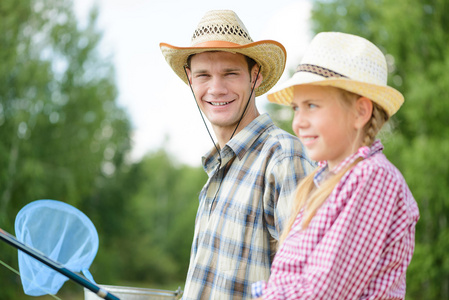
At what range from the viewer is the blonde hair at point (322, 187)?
1.56 meters

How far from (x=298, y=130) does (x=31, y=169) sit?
13287mm

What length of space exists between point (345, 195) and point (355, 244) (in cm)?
13

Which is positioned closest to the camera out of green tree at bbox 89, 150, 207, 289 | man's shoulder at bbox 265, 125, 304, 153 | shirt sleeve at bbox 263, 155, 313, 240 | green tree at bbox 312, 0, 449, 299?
shirt sleeve at bbox 263, 155, 313, 240

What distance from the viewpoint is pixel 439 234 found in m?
14.0

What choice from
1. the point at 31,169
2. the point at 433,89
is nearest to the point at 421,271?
the point at 433,89

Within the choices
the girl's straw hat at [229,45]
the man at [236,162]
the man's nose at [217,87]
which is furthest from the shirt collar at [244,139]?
the girl's straw hat at [229,45]

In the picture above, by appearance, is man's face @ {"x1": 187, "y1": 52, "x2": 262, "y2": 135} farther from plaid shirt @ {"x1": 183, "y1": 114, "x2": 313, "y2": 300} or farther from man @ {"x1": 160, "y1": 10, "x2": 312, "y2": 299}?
plaid shirt @ {"x1": 183, "y1": 114, "x2": 313, "y2": 300}

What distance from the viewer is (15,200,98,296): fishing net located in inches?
91.4

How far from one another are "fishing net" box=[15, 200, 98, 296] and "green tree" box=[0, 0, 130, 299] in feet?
36.3

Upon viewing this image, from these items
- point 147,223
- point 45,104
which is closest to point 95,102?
point 45,104

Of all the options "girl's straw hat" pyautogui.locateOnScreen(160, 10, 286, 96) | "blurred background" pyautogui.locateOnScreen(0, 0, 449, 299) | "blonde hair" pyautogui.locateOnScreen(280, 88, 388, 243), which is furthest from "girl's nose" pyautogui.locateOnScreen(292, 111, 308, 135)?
"blurred background" pyautogui.locateOnScreen(0, 0, 449, 299)

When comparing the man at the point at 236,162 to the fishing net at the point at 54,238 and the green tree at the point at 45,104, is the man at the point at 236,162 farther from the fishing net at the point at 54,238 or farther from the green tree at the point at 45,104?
the green tree at the point at 45,104

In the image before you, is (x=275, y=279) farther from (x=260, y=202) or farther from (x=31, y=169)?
(x=31, y=169)

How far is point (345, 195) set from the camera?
148 cm
